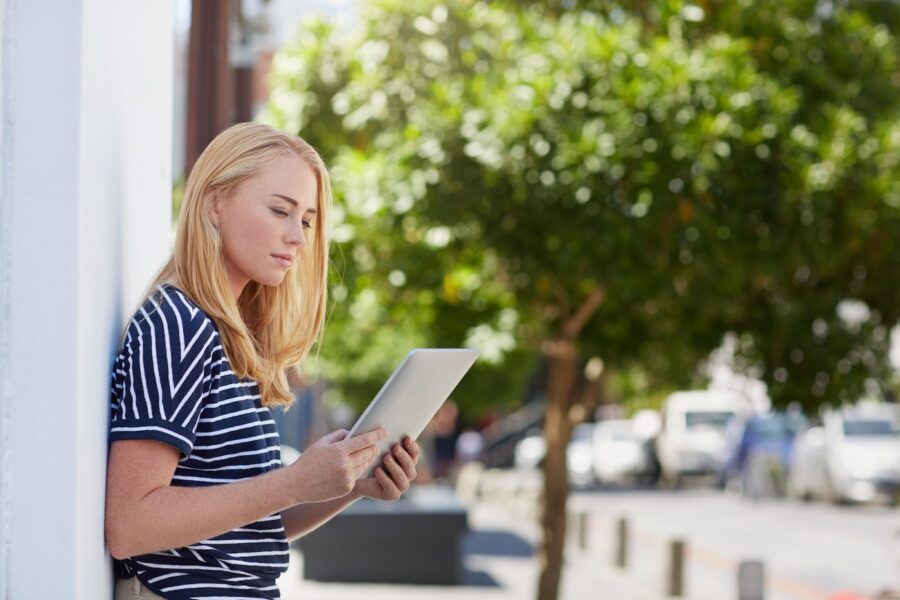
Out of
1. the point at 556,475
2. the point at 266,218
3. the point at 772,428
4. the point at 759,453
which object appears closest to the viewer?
the point at 266,218

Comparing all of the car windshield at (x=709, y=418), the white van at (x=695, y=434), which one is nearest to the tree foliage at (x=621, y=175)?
the white van at (x=695, y=434)

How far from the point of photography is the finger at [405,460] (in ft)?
7.71

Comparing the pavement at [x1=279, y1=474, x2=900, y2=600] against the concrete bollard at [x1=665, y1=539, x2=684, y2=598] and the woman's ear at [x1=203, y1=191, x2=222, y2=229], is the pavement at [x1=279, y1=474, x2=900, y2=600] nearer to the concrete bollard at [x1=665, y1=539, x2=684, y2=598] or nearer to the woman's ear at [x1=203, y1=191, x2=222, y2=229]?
the concrete bollard at [x1=665, y1=539, x2=684, y2=598]

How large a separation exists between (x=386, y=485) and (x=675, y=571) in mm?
11503

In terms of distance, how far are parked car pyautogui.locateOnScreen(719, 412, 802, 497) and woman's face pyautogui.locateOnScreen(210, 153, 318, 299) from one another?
88.0 ft

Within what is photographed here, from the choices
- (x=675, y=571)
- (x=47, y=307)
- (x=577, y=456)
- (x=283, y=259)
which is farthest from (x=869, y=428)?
(x=47, y=307)

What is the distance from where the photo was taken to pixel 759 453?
28.6m

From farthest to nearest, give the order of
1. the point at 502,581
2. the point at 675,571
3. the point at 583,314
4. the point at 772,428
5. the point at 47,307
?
Answer: 1. the point at 772,428
2. the point at 502,581
3. the point at 675,571
4. the point at 583,314
5. the point at 47,307

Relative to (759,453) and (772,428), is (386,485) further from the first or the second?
(772,428)

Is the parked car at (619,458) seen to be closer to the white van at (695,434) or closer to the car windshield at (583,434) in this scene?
the white van at (695,434)

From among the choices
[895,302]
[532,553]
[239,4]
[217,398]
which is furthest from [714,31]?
[532,553]

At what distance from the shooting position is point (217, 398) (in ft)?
6.79

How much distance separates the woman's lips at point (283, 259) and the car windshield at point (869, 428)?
2387 cm

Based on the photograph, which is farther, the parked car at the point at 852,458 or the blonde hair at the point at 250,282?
the parked car at the point at 852,458
